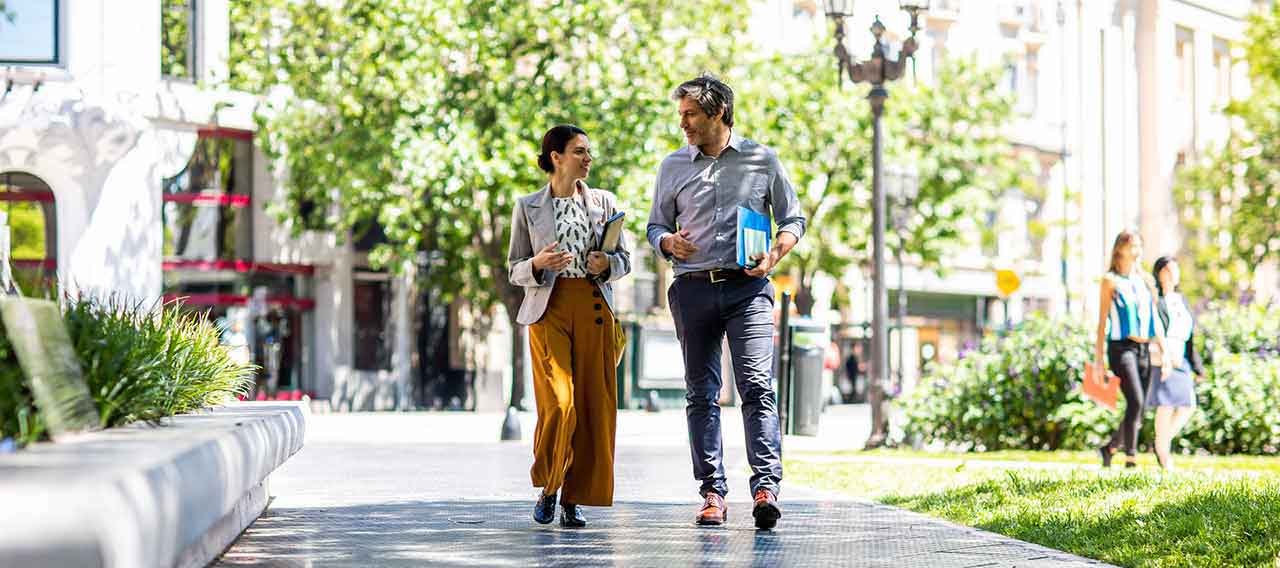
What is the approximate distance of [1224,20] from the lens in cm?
6303

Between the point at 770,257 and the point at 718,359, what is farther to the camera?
the point at 718,359

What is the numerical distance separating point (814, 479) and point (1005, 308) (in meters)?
36.9

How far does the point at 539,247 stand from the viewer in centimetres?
857

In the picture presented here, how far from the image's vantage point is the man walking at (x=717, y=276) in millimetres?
8406

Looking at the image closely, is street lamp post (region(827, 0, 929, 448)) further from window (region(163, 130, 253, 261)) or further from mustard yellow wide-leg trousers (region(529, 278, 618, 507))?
window (region(163, 130, 253, 261))

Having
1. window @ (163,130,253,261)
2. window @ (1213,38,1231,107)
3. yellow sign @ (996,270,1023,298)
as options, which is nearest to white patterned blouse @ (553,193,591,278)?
window @ (163,130,253,261)

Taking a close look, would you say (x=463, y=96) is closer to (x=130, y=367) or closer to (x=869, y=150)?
(x=869, y=150)

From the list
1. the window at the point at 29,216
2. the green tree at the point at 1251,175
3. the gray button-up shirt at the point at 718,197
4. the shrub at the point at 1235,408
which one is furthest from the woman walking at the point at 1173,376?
the green tree at the point at 1251,175

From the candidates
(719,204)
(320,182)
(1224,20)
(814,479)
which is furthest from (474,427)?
(1224,20)

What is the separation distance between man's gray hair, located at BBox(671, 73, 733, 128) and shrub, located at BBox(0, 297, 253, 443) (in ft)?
7.36

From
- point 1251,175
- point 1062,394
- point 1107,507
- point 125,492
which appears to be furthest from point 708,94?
point 1251,175

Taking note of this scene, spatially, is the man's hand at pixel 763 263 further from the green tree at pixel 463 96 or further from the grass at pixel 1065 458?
the green tree at pixel 463 96

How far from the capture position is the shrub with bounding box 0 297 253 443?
17.7ft

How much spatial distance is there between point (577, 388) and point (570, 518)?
0.56 meters
